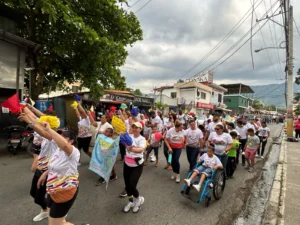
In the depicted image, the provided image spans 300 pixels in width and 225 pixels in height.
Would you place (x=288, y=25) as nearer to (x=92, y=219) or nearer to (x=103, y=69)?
(x=103, y=69)

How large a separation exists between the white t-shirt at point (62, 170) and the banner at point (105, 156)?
1775 millimetres

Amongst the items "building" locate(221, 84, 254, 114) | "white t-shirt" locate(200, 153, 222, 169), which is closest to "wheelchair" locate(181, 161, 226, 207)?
"white t-shirt" locate(200, 153, 222, 169)

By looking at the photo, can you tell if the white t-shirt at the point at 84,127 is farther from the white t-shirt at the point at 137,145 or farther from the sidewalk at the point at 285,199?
the sidewalk at the point at 285,199

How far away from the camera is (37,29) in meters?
9.45

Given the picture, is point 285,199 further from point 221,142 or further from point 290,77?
point 290,77

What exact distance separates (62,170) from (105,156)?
197 cm

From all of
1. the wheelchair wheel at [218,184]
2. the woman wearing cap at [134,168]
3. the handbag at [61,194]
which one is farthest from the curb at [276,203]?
the handbag at [61,194]

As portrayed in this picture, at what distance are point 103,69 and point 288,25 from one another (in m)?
12.7

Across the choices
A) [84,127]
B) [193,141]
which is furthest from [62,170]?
[193,141]

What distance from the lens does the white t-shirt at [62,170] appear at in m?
2.39

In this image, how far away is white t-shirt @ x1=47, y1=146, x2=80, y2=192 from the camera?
94.2 inches

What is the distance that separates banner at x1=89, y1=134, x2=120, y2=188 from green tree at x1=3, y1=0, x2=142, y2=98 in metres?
4.70

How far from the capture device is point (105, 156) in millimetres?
4355

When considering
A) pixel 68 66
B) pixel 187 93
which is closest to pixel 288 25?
pixel 68 66
